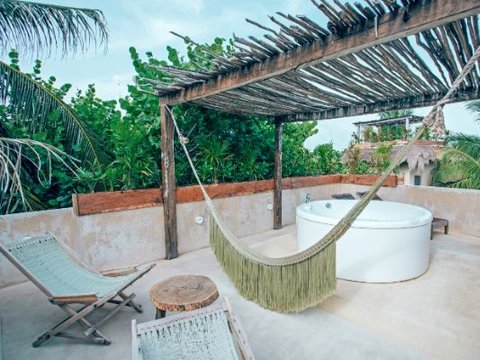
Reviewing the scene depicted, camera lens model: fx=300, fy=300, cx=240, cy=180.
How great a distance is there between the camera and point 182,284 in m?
1.83

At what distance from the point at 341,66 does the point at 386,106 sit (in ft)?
4.57

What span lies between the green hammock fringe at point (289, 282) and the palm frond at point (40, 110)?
218 centimetres

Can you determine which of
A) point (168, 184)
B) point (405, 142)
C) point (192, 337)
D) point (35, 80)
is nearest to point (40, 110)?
point (35, 80)

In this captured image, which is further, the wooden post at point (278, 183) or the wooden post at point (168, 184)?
the wooden post at point (278, 183)

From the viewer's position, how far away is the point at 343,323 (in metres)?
2.07

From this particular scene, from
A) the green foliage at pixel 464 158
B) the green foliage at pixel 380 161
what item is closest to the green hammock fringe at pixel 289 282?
the green foliage at pixel 380 161

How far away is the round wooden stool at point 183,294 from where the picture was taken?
1601 mm

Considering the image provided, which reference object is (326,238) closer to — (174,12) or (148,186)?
(148,186)

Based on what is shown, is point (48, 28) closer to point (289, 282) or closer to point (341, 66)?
point (341, 66)

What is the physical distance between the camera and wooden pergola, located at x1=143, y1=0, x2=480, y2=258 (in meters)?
1.52

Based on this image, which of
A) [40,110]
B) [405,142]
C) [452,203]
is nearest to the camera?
[40,110]

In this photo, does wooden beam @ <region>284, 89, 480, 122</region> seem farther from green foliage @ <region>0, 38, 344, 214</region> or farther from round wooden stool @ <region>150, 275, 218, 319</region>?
round wooden stool @ <region>150, 275, 218, 319</region>

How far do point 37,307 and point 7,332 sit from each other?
Result: 331mm

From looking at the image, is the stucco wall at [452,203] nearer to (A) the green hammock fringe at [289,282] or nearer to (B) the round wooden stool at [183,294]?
(A) the green hammock fringe at [289,282]
